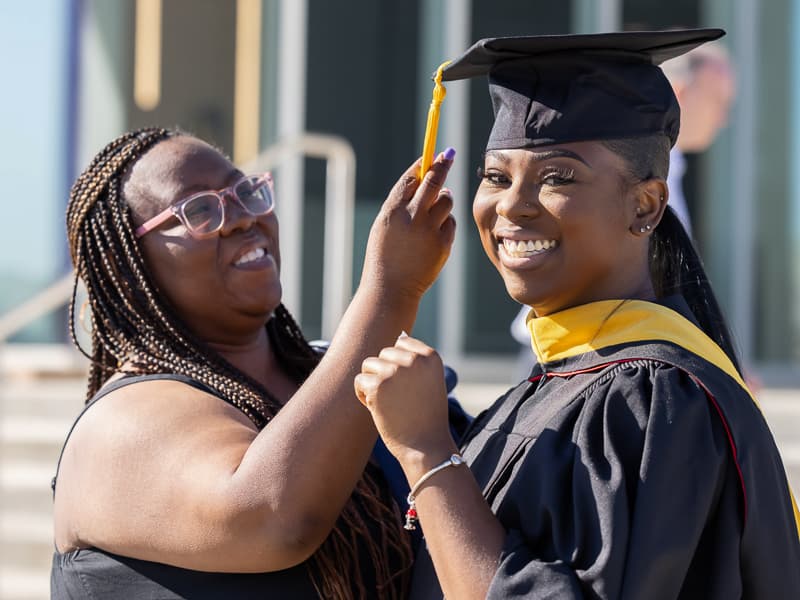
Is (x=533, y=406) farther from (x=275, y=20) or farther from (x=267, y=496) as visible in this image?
(x=275, y=20)

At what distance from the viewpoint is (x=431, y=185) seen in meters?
1.97

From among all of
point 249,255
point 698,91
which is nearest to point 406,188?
point 249,255

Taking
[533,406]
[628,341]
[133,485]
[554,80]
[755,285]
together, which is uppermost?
[554,80]

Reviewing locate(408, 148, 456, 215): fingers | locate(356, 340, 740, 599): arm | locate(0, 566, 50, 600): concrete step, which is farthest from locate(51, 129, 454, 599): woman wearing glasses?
locate(0, 566, 50, 600): concrete step

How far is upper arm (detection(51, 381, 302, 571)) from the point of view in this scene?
78.2 inches

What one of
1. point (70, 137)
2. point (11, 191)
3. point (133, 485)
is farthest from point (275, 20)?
point (133, 485)

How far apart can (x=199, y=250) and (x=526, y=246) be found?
910 mm

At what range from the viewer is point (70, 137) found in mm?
8305

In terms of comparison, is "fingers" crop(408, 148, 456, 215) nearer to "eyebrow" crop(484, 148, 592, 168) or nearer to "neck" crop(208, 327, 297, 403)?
"eyebrow" crop(484, 148, 592, 168)

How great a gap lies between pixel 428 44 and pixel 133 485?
6.17 m

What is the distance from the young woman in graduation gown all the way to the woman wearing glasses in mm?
205

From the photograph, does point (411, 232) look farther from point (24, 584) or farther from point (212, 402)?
point (24, 584)

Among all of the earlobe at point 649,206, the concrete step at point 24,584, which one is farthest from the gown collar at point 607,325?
the concrete step at point 24,584

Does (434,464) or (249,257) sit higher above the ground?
(249,257)
